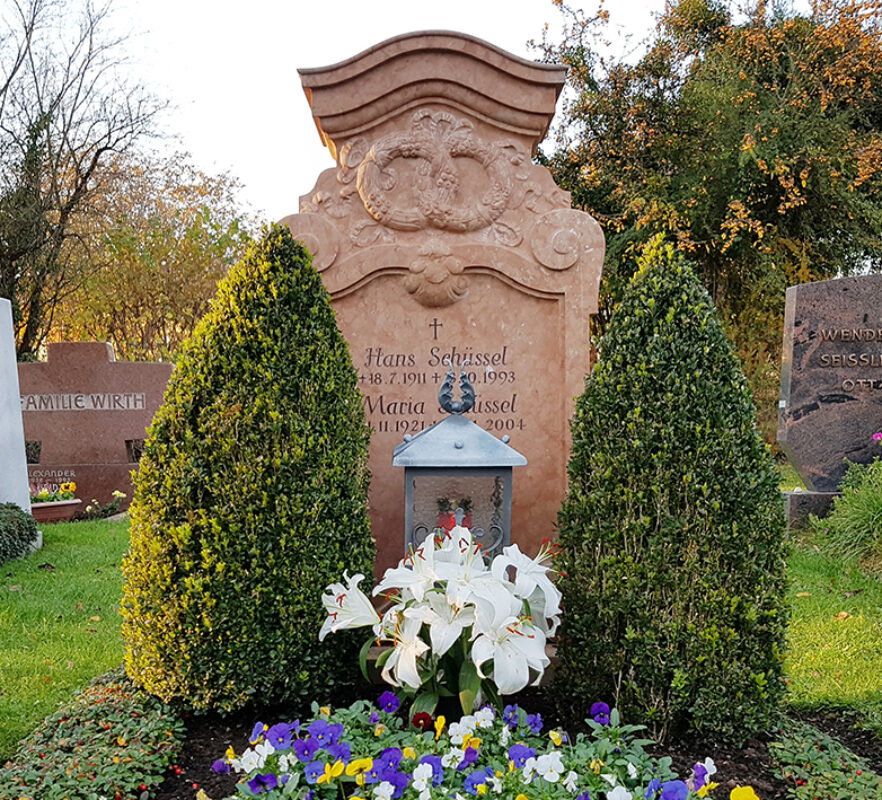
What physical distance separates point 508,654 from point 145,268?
17.9 meters

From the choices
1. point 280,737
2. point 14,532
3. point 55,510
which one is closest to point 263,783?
point 280,737

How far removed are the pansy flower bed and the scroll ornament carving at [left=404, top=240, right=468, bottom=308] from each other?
241 cm

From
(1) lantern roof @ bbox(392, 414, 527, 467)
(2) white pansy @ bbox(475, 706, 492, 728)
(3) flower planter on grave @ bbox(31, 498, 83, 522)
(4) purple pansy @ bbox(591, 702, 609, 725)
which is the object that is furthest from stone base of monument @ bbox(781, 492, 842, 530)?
(3) flower planter on grave @ bbox(31, 498, 83, 522)

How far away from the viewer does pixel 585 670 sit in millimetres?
3217

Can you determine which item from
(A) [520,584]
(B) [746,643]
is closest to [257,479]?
(A) [520,584]

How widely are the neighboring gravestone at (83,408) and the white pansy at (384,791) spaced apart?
8763 millimetres

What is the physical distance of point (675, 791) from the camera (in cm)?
238

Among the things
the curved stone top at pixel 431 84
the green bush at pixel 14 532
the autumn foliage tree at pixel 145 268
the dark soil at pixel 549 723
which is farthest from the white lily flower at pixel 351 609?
the autumn foliage tree at pixel 145 268

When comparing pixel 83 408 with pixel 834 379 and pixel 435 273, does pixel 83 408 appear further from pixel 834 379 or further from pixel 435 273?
pixel 834 379

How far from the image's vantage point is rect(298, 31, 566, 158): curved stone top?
4480 mm

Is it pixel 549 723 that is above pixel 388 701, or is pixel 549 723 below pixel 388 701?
below

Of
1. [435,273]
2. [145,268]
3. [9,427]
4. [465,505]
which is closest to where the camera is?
[465,505]

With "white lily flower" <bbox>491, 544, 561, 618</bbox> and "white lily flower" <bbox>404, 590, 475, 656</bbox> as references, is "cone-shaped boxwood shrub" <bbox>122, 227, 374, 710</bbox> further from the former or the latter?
"white lily flower" <bbox>491, 544, 561, 618</bbox>

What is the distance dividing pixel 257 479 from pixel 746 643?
2069 millimetres
